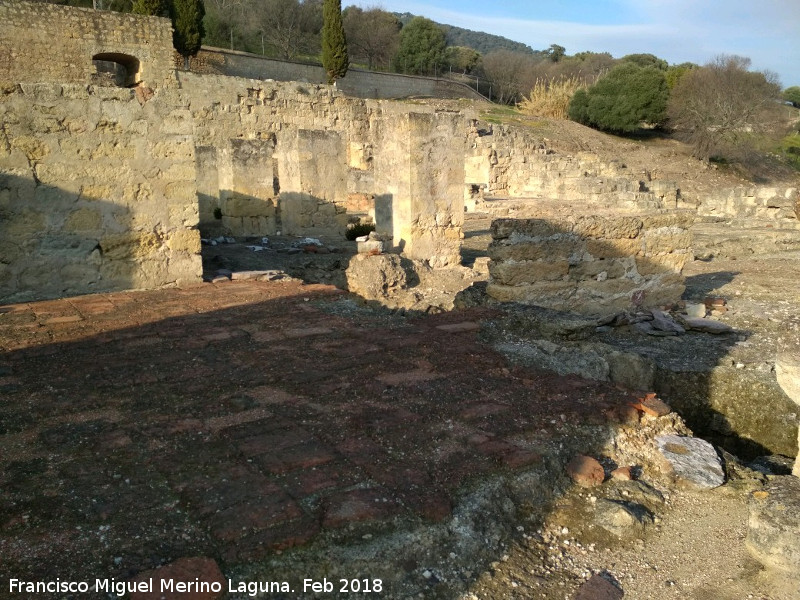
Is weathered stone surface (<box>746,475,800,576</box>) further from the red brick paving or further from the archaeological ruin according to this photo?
the red brick paving

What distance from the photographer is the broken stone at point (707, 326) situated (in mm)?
5395

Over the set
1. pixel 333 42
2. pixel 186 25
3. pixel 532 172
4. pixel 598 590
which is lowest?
pixel 598 590

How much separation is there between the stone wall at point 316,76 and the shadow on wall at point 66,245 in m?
23.0

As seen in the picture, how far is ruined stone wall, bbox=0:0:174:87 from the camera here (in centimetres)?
1795

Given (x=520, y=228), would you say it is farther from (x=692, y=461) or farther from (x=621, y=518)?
(x=621, y=518)

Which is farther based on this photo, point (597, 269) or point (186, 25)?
point (186, 25)

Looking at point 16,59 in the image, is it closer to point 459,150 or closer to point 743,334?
point 459,150

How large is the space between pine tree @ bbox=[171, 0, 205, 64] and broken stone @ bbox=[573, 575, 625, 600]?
95.9 ft

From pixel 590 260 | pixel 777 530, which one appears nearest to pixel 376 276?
pixel 590 260

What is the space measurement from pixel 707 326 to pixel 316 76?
1269 inches

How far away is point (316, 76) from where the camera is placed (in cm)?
3425

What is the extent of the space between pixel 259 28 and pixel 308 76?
34.5 ft

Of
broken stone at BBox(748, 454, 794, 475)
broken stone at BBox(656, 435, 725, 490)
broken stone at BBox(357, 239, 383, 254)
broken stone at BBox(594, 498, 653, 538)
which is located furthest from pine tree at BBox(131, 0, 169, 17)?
broken stone at BBox(594, 498, 653, 538)

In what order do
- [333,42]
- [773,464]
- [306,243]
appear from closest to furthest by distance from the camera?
[773,464], [306,243], [333,42]
